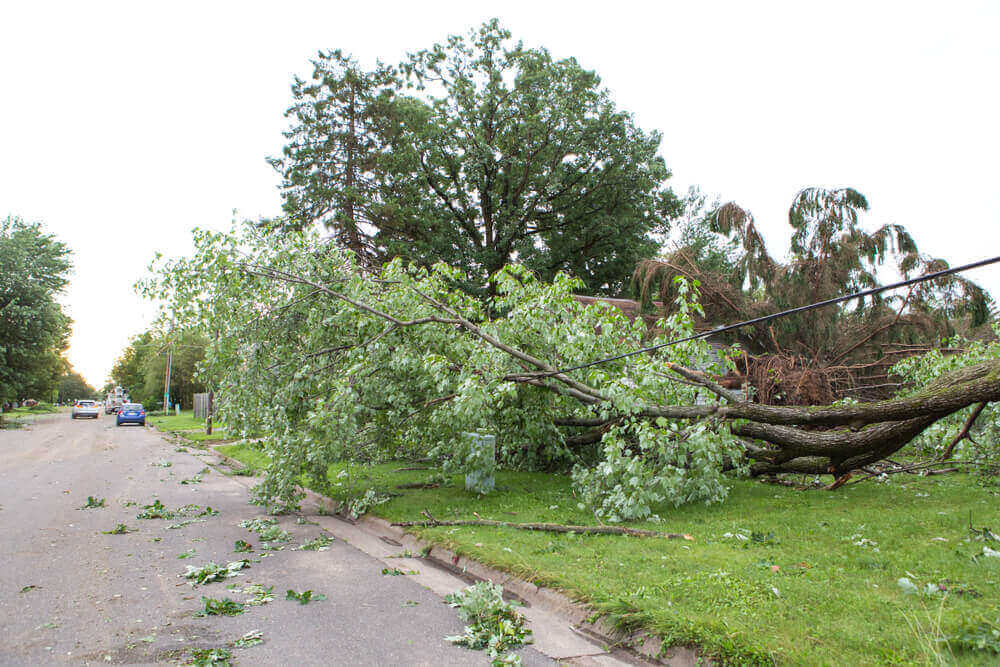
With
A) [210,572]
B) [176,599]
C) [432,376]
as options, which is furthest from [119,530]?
[432,376]

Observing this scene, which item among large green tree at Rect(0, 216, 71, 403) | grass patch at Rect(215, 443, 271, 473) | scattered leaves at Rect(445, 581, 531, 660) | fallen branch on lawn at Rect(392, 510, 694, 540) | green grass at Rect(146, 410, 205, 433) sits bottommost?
green grass at Rect(146, 410, 205, 433)

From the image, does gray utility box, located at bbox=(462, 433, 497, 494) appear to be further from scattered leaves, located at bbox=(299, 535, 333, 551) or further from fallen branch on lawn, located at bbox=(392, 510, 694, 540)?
scattered leaves, located at bbox=(299, 535, 333, 551)

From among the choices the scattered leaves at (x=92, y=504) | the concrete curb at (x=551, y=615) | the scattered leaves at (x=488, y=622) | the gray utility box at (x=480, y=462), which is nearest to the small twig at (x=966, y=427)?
the concrete curb at (x=551, y=615)

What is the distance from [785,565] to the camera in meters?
4.89

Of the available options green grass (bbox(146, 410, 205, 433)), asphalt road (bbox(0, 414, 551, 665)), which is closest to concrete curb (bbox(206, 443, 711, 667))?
asphalt road (bbox(0, 414, 551, 665))

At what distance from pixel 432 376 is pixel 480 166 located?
18019 mm

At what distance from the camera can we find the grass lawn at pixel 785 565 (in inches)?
137

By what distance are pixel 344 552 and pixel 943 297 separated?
13.3 meters

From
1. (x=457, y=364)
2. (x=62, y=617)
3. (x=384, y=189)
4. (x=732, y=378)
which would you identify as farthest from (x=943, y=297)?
(x=384, y=189)

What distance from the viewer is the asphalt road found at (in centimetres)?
373

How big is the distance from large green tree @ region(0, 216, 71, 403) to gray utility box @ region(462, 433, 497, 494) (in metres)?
27.0

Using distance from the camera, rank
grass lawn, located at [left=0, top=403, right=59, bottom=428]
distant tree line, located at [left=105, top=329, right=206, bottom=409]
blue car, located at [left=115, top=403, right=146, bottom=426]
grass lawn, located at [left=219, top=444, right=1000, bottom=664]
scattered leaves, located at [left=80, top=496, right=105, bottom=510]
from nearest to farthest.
A: grass lawn, located at [left=219, top=444, right=1000, bottom=664] < scattered leaves, located at [left=80, top=496, right=105, bottom=510] < grass lawn, located at [left=0, top=403, right=59, bottom=428] < blue car, located at [left=115, top=403, right=146, bottom=426] < distant tree line, located at [left=105, top=329, right=206, bottom=409]

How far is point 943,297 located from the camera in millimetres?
13305

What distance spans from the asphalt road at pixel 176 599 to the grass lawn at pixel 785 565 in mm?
951
